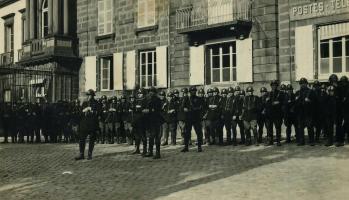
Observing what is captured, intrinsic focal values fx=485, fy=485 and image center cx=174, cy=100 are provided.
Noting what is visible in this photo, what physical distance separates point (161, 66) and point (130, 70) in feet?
7.26

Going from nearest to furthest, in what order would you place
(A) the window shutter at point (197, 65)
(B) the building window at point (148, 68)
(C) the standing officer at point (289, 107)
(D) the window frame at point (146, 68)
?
(C) the standing officer at point (289, 107)
(A) the window shutter at point (197, 65)
(D) the window frame at point (146, 68)
(B) the building window at point (148, 68)

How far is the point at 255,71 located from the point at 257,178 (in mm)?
8980

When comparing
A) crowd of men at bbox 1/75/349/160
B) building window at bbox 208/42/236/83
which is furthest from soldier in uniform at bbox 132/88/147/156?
building window at bbox 208/42/236/83

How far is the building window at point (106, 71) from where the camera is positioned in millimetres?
23656

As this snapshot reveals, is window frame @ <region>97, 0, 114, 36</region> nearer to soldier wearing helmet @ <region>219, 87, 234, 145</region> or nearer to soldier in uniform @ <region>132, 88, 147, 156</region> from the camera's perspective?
soldier wearing helmet @ <region>219, 87, 234, 145</region>

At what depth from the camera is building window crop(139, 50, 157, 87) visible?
2117 cm

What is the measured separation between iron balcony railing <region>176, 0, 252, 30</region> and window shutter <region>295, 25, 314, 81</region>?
2.20 m

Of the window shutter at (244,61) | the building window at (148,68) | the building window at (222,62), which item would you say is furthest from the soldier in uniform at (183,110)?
the building window at (148,68)

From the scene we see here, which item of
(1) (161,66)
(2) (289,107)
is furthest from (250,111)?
(1) (161,66)

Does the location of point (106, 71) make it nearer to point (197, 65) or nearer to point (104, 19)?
point (104, 19)

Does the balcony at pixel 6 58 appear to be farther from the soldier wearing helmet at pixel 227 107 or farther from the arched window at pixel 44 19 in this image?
the soldier wearing helmet at pixel 227 107

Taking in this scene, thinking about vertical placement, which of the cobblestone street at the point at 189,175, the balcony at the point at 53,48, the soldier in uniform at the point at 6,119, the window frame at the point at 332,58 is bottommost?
the cobblestone street at the point at 189,175

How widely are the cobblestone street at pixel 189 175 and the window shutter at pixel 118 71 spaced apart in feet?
31.4

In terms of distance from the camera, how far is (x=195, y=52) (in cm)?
1905
